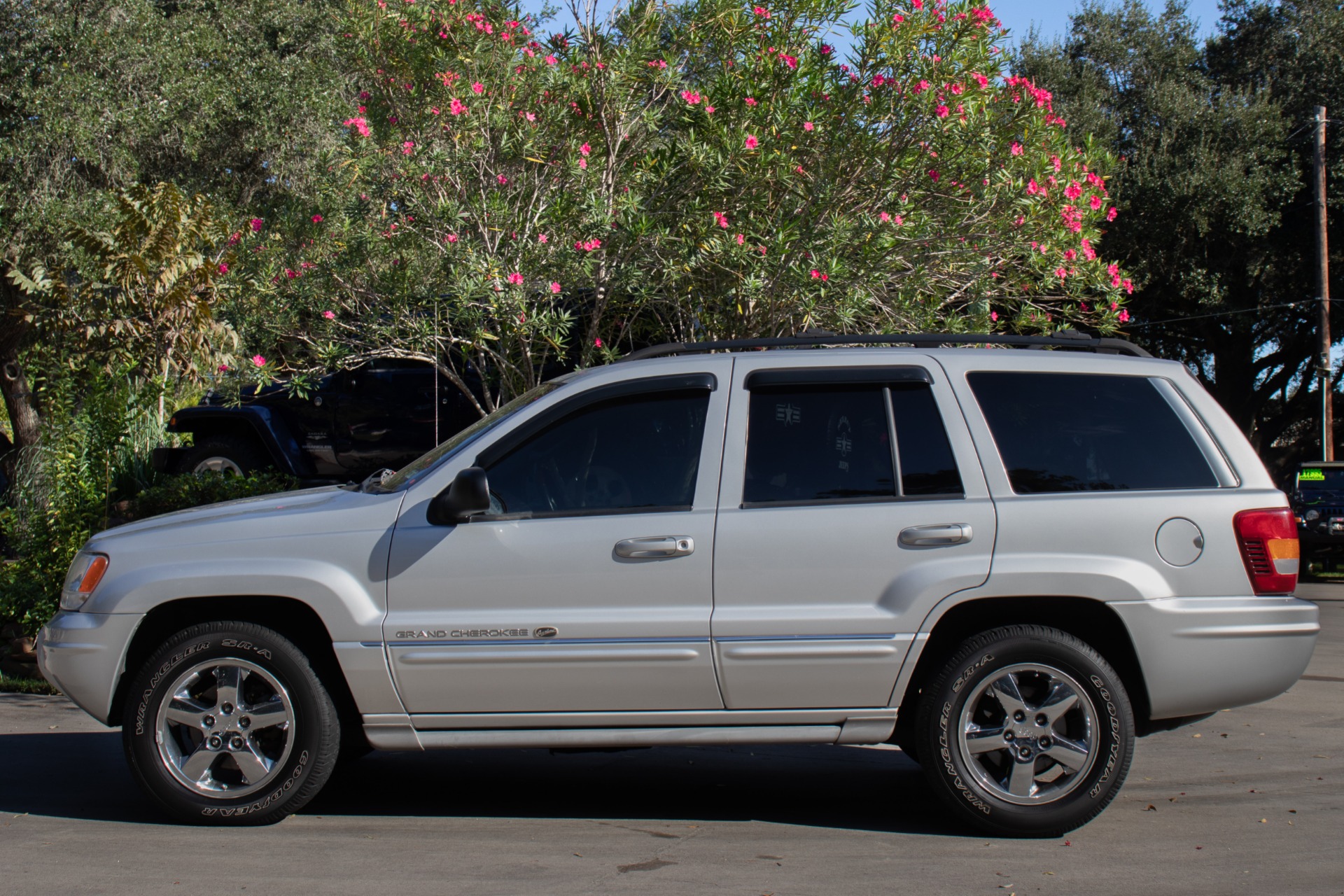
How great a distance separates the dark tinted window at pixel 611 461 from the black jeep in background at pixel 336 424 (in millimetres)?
6209

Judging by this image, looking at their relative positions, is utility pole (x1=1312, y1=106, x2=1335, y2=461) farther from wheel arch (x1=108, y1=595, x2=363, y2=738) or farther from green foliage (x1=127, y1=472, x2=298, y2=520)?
wheel arch (x1=108, y1=595, x2=363, y2=738)

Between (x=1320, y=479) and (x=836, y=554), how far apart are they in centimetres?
1642

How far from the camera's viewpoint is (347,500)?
16.8 ft

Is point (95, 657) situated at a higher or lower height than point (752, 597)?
lower

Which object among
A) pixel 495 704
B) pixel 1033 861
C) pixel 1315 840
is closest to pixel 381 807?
pixel 495 704

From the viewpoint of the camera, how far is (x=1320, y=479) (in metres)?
18.5

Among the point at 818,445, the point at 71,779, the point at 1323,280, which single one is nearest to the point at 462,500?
the point at 818,445

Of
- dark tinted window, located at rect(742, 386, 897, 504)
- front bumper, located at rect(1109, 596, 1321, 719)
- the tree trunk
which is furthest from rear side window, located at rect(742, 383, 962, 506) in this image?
the tree trunk

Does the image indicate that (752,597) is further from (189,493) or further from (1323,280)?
(1323,280)

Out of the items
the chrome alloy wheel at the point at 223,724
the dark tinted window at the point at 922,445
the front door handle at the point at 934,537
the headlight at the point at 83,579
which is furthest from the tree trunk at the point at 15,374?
the front door handle at the point at 934,537

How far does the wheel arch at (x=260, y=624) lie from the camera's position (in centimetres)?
503

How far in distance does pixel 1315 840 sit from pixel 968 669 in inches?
58.7

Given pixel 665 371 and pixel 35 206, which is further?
pixel 35 206

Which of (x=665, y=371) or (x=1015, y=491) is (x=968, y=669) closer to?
(x=1015, y=491)
